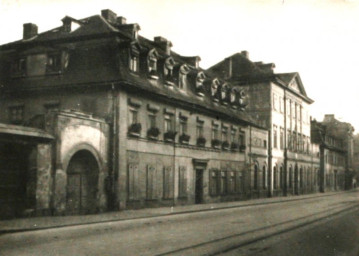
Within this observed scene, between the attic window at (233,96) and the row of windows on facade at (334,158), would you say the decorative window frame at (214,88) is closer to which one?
the attic window at (233,96)

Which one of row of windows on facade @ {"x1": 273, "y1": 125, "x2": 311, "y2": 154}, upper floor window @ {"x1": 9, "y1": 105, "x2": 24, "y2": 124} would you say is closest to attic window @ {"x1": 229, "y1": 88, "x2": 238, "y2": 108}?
row of windows on facade @ {"x1": 273, "y1": 125, "x2": 311, "y2": 154}

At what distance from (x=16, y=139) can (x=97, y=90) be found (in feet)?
24.3

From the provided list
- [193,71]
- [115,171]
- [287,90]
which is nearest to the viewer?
[115,171]

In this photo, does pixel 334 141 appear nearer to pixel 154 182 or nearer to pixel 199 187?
pixel 199 187

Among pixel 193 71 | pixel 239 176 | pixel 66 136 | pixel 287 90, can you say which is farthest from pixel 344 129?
pixel 66 136

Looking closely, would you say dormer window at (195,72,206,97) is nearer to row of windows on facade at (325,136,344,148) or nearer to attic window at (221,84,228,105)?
attic window at (221,84,228,105)

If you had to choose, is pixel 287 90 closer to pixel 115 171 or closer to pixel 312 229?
pixel 115 171

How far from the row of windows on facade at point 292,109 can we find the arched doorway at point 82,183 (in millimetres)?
32711

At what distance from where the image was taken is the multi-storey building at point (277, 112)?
173 feet

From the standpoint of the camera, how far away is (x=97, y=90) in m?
26.6

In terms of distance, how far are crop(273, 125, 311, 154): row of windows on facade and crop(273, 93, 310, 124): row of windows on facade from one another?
2.08 m

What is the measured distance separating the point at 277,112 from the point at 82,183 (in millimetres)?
34593

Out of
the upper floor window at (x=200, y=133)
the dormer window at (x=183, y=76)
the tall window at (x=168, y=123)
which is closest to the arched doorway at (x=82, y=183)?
the tall window at (x=168, y=123)

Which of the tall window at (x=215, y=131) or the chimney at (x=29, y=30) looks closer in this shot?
the chimney at (x=29, y=30)
